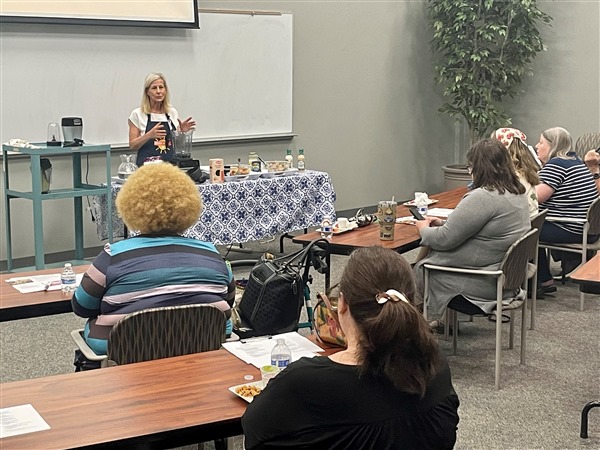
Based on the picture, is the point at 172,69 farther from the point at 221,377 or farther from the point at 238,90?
the point at 221,377

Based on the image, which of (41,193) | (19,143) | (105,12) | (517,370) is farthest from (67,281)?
(105,12)

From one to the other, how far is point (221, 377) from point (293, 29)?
245 inches

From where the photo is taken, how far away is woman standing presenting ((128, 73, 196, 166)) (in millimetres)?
6324

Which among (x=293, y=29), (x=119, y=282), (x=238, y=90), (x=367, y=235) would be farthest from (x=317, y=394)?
(x=293, y=29)

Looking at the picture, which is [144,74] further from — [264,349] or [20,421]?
[20,421]

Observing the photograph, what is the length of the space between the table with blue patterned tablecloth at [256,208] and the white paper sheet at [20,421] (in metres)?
3.90

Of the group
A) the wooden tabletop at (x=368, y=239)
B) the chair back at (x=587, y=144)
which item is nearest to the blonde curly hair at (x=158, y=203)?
the wooden tabletop at (x=368, y=239)

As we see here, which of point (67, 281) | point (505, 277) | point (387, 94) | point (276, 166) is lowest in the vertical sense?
point (505, 277)

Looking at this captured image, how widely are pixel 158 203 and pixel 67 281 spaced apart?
0.64 metres

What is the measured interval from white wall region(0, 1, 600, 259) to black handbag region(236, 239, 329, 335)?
4.43 metres

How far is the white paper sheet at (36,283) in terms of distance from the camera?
3.33 metres

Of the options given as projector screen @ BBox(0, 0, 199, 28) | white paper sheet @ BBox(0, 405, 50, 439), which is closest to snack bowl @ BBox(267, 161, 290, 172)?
projector screen @ BBox(0, 0, 199, 28)

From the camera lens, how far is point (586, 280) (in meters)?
3.42

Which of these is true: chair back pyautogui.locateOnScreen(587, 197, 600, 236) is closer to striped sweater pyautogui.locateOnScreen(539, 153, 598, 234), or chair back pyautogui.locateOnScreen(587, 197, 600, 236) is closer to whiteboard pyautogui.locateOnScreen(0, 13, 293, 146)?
striped sweater pyautogui.locateOnScreen(539, 153, 598, 234)
